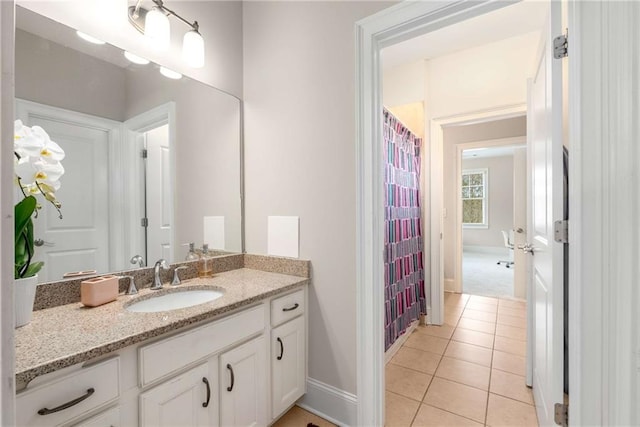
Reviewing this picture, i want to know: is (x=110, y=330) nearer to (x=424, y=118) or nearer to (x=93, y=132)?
(x=93, y=132)

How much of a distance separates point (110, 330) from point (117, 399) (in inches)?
8.2

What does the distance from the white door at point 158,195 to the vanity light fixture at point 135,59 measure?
12.5 inches

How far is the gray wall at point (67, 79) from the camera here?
3.63 feet

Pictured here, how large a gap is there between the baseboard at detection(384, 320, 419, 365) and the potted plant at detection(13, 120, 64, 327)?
212cm

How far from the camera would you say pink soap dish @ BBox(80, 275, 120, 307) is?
1146mm

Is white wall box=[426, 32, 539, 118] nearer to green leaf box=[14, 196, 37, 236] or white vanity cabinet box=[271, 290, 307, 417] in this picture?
white vanity cabinet box=[271, 290, 307, 417]

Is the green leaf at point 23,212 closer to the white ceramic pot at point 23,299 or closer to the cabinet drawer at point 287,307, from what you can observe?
the white ceramic pot at point 23,299

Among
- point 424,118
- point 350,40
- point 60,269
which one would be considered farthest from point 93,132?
point 424,118

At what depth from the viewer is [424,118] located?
9.87ft

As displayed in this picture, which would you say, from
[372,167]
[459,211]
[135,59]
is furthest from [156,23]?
[459,211]

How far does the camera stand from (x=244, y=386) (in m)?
1.27

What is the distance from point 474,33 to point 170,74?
2.50 meters

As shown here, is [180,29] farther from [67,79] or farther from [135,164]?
[135,164]

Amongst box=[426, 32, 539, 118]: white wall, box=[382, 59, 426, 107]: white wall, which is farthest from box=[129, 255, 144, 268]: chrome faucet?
box=[426, 32, 539, 118]: white wall
